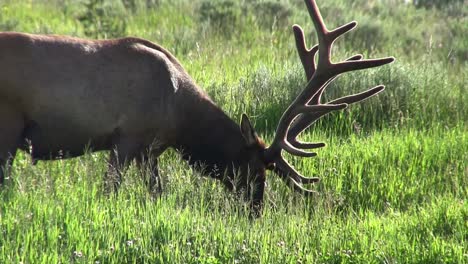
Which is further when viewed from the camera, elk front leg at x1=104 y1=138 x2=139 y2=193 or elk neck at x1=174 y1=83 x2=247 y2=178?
elk neck at x1=174 y1=83 x2=247 y2=178

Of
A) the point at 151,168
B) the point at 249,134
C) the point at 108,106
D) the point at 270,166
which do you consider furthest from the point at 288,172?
the point at 108,106

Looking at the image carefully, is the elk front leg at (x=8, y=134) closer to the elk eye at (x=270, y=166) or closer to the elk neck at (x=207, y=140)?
the elk neck at (x=207, y=140)

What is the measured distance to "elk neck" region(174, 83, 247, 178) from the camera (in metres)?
9.23

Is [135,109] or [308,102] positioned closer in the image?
[135,109]

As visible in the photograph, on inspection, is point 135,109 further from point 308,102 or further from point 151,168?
point 308,102

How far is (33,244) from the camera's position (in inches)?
274

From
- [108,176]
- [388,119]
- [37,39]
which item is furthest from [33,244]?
[388,119]

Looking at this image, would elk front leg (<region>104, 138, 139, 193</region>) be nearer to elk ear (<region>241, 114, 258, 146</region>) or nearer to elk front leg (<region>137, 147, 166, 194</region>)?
elk front leg (<region>137, 147, 166, 194</region>)

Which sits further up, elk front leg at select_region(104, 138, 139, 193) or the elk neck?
the elk neck

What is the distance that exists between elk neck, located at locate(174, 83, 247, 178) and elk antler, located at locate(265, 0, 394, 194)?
362mm

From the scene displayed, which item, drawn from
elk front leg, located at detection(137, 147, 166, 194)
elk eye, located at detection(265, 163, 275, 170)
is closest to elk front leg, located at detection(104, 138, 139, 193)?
elk front leg, located at detection(137, 147, 166, 194)

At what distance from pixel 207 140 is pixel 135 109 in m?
0.79

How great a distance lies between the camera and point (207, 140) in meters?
9.29

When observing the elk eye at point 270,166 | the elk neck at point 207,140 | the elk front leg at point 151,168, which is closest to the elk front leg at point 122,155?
the elk front leg at point 151,168
